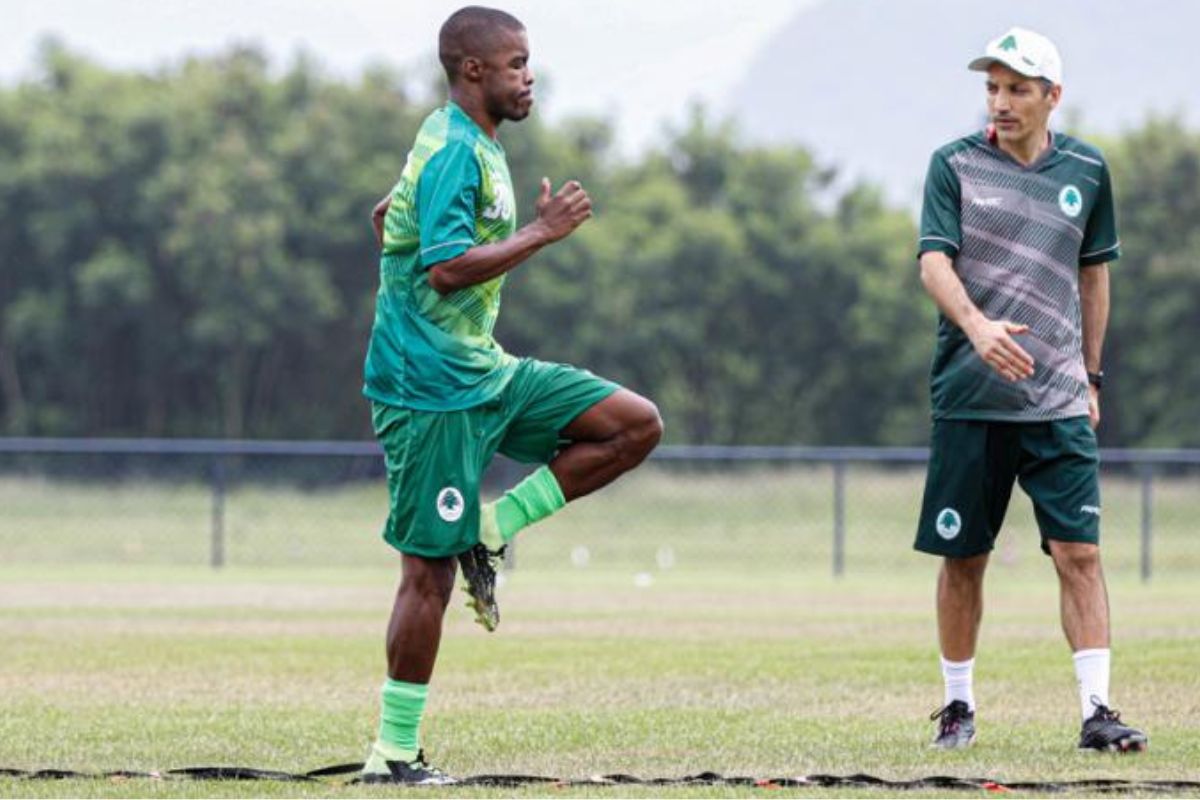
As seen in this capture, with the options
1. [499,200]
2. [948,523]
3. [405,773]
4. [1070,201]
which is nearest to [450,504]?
[405,773]

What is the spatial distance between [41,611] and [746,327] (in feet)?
113

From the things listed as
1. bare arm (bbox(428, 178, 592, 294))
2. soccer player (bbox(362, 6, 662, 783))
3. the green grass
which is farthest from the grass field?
bare arm (bbox(428, 178, 592, 294))

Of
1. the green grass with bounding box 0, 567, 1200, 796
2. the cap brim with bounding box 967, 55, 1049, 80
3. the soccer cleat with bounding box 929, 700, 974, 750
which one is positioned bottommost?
the green grass with bounding box 0, 567, 1200, 796

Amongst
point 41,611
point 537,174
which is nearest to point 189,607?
point 41,611

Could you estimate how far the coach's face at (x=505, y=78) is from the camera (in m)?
7.06

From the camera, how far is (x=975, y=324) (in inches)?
305

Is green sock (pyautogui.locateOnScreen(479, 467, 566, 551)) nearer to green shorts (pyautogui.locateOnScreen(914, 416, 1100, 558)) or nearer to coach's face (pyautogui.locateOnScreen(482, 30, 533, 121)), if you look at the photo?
coach's face (pyautogui.locateOnScreen(482, 30, 533, 121))

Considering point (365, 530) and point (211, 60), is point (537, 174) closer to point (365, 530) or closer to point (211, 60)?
point (211, 60)

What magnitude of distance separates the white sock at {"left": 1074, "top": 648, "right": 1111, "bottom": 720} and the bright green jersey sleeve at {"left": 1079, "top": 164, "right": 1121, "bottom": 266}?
1.39 meters

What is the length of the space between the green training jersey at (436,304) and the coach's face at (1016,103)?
6.37ft

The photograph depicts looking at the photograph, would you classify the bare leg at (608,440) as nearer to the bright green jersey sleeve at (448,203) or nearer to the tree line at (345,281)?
the bright green jersey sleeve at (448,203)

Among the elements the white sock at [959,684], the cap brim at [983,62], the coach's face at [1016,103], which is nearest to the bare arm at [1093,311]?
the coach's face at [1016,103]

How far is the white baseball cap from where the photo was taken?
7980 millimetres

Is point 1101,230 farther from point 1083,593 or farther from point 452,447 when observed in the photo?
point 452,447
